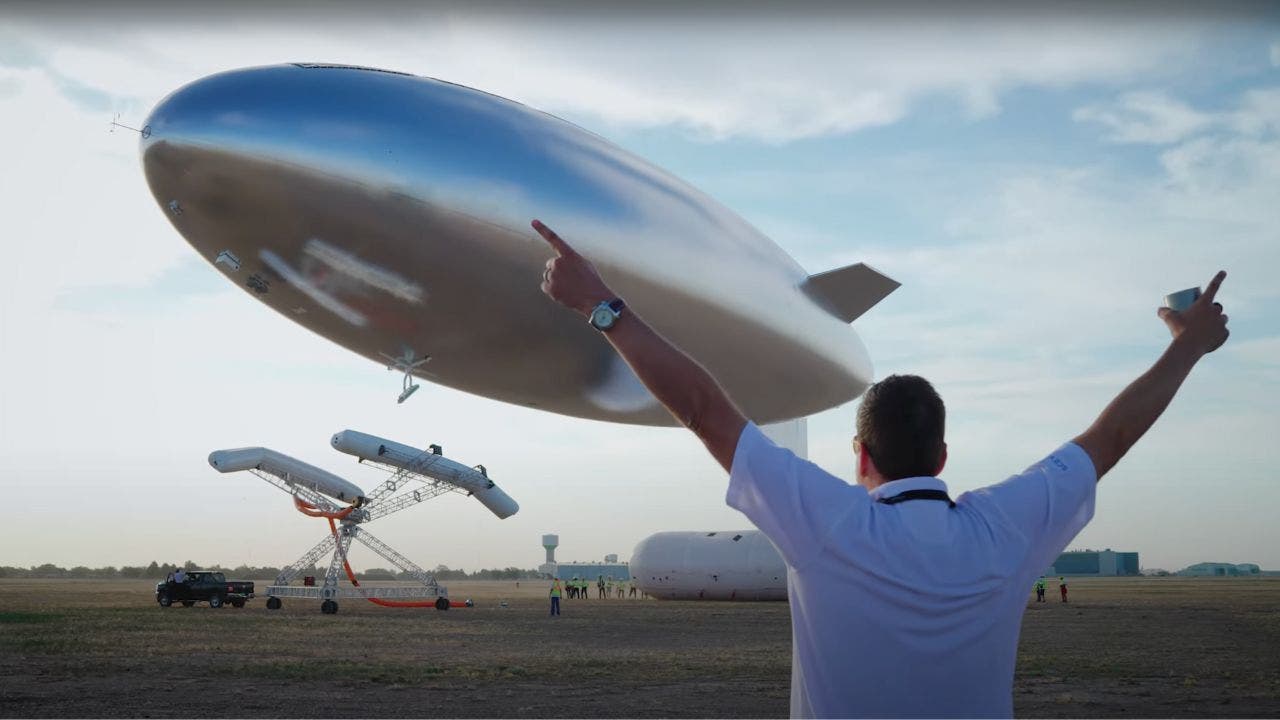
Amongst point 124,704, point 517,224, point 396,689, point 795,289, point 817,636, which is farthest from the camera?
point 396,689

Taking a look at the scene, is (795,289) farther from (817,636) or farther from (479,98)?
(817,636)

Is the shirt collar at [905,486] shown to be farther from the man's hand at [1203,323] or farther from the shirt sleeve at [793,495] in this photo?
the man's hand at [1203,323]

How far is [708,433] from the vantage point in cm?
273

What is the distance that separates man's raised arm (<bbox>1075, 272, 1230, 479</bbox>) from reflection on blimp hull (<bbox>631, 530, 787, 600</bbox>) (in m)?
50.5

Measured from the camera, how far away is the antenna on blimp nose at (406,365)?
35.4 feet

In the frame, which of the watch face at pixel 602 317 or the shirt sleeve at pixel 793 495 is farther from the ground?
the watch face at pixel 602 317

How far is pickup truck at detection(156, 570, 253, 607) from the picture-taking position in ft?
158

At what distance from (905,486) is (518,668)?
64.1 feet

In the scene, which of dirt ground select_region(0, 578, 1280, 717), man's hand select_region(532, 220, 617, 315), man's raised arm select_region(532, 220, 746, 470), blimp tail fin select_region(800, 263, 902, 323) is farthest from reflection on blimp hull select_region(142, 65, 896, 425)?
dirt ground select_region(0, 578, 1280, 717)

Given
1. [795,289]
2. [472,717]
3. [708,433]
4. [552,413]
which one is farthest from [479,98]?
[472,717]

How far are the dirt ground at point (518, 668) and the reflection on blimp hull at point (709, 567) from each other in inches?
658

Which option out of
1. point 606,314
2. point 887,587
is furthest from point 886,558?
point 606,314

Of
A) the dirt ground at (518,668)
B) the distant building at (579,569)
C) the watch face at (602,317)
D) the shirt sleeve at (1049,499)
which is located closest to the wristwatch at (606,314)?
the watch face at (602,317)

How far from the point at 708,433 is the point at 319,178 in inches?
311
